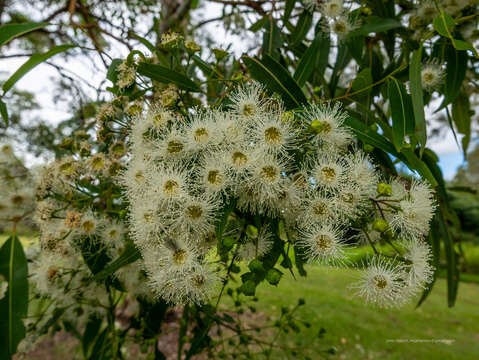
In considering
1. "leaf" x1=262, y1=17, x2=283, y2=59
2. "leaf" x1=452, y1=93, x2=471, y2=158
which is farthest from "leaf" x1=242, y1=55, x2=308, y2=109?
"leaf" x1=452, y1=93, x2=471, y2=158

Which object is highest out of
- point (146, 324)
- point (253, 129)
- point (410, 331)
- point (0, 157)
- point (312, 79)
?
point (312, 79)

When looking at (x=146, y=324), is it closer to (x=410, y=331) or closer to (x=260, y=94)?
(x=260, y=94)

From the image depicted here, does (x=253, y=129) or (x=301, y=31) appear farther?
(x=301, y=31)

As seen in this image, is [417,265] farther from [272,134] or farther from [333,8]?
[333,8]

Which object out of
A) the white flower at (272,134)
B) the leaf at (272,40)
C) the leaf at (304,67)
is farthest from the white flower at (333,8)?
the white flower at (272,134)

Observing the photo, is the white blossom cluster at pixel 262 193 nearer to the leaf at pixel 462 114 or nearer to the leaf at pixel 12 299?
the leaf at pixel 12 299

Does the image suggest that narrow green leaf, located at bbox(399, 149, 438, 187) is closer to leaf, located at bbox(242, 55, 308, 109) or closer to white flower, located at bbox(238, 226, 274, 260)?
leaf, located at bbox(242, 55, 308, 109)

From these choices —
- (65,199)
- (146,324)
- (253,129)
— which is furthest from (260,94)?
(146,324)
